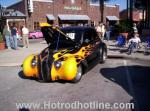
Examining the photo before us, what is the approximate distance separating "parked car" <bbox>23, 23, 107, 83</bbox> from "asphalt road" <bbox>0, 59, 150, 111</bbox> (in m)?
0.33

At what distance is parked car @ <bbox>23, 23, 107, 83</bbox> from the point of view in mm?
8578

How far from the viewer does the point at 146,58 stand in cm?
1275

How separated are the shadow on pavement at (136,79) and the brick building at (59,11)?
35.8m

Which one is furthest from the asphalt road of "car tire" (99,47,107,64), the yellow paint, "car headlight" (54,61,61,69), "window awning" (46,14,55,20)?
"window awning" (46,14,55,20)

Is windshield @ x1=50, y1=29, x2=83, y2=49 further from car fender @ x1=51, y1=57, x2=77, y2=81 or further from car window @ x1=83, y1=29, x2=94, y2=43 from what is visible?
car fender @ x1=51, y1=57, x2=77, y2=81

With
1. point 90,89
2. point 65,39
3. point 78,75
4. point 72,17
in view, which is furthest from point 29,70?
point 72,17

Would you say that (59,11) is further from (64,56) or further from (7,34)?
(64,56)

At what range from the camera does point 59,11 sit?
1960 inches

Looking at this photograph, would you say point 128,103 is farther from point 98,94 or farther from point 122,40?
point 122,40

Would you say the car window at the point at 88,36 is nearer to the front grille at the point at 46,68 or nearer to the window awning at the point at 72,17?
the front grille at the point at 46,68

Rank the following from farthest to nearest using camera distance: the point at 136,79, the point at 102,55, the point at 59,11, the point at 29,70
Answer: the point at 59,11
the point at 102,55
the point at 29,70
the point at 136,79

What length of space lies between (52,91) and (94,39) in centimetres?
393

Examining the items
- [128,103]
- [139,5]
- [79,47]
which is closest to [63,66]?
[79,47]

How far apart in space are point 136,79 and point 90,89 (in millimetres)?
1877
